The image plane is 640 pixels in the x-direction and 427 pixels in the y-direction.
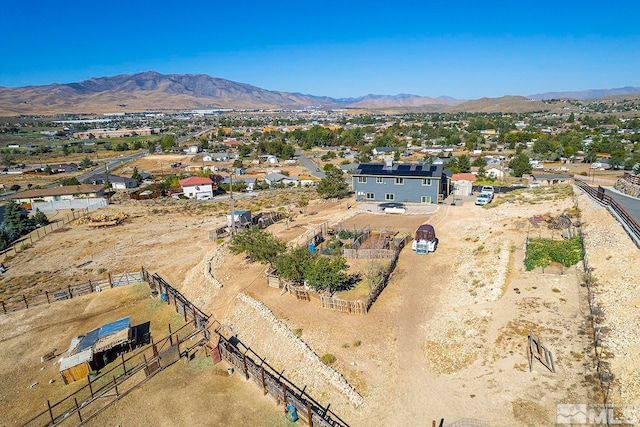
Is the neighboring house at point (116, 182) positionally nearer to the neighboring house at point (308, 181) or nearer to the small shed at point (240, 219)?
the neighboring house at point (308, 181)

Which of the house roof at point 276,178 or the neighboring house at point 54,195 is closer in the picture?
the neighboring house at point 54,195

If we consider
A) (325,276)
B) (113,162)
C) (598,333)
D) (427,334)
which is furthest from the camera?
(113,162)

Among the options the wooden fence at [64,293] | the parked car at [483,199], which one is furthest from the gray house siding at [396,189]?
the wooden fence at [64,293]

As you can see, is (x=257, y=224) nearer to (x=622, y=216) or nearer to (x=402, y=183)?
(x=402, y=183)

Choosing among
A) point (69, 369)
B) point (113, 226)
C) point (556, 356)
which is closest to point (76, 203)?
point (113, 226)

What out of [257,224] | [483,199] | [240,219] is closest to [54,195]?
[240,219]

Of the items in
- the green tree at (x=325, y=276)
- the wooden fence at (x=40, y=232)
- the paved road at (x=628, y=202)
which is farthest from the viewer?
the wooden fence at (x=40, y=232)
